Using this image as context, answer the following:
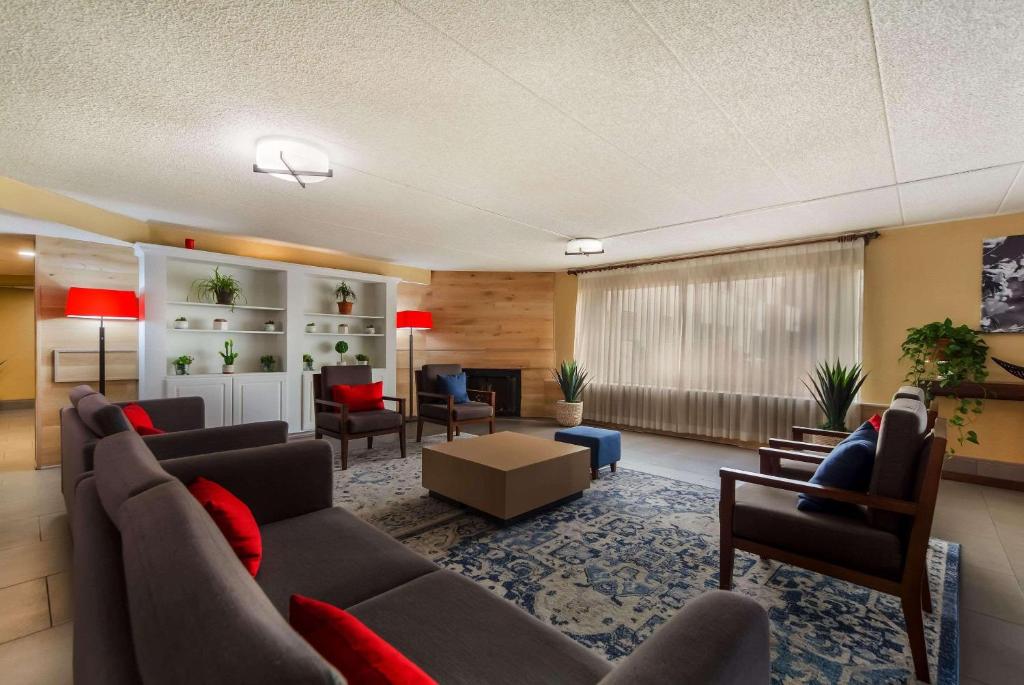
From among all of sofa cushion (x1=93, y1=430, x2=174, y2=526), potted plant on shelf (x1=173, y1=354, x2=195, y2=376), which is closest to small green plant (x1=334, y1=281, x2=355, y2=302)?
potted plant on shelf (x1=173, y1=354, x2=195, y2=376)

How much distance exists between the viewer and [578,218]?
13.6 feet

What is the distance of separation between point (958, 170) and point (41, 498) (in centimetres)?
667

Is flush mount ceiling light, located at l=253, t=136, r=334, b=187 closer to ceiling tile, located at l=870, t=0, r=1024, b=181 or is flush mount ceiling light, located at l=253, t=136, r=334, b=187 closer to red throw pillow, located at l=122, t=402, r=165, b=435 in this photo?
red throw pillow, located at l=122, t=402, r=165, b=435

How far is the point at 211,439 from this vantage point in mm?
2568

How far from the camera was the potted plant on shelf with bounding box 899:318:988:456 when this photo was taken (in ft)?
12.3

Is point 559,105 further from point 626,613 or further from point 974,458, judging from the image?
point 974,458

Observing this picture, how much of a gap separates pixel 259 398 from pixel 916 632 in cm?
559

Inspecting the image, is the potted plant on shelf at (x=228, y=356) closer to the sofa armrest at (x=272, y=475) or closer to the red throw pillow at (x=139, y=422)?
the red throw pillow at (x=139, y=422)

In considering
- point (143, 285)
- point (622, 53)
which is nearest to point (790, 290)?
point (622, 53)

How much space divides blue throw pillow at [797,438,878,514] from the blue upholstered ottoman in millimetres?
1909

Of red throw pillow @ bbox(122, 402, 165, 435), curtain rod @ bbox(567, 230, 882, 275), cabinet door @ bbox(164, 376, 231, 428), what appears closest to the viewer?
red throw pillow @ bbox(122, 402, 165, 435)

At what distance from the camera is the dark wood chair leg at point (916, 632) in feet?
5.26

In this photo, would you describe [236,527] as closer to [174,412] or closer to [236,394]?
[174,412]

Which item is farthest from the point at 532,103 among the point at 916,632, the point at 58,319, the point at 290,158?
the point at 58,319
